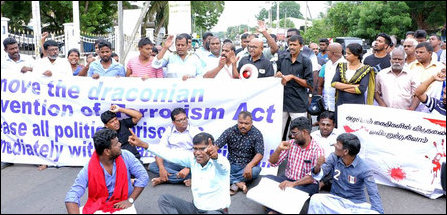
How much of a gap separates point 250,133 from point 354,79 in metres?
1.40

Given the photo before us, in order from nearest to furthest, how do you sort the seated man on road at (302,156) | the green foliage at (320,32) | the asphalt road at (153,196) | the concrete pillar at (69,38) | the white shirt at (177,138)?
the asphalt road at (153,196) < the seated man on road at (302,156) < the white shirt at (177,138) < the green foliage at (320,32) < the concrete pillar at (69,38)

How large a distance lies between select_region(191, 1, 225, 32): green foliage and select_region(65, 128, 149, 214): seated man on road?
26314 mm

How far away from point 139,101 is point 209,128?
3.10ft

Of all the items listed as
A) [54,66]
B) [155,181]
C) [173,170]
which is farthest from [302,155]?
[54,66]

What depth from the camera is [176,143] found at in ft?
15.6

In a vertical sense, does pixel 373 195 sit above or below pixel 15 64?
below

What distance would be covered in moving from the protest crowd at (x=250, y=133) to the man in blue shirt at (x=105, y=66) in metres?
0.01

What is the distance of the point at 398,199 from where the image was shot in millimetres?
4191

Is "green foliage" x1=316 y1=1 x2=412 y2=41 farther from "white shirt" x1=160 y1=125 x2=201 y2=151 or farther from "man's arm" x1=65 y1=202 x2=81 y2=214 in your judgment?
"man's arm" x1=65 y1=202 x2=81 y2=214

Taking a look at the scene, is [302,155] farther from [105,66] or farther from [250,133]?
A: [105,66]

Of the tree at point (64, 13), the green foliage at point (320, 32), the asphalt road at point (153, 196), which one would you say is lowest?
the asphalt road at point (153, 196)

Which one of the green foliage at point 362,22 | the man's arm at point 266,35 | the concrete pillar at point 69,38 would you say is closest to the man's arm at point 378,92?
the man's arm at point 266,35

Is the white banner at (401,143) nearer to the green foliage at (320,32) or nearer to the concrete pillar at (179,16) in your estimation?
the concrete pillar at (179,16)

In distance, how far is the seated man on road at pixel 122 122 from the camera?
4766 millimetres
